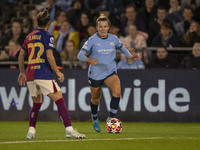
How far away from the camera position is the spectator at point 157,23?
1659 cm

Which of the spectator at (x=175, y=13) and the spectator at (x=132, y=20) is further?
the spectator at (x=132, y=20)

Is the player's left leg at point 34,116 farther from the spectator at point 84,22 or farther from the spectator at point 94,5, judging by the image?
the spectator at point 94,5

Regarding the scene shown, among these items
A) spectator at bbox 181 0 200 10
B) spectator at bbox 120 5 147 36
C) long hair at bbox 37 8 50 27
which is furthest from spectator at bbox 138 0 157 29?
long hair at bbox 37 8 50 27

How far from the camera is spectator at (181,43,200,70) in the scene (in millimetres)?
14817

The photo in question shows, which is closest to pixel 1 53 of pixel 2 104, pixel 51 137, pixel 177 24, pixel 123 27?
pixel 2 104

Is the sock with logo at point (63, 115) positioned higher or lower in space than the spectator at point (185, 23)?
lower

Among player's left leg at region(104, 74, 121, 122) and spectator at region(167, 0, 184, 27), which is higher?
spectator at region(167, 0, 184, 27)

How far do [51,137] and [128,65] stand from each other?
590 centimetres

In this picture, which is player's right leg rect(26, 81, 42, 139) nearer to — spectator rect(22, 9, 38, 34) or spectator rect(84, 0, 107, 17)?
spectator rect(22, 9, 38, 34)

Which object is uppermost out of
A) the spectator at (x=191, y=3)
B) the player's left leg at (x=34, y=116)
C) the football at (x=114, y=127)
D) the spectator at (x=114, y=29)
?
the spectator at (x=191, y=3)

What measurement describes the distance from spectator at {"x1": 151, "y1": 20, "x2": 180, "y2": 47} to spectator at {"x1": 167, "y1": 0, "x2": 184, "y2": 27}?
0.87 metres

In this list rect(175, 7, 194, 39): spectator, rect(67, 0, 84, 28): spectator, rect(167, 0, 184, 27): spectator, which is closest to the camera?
rect(175, 7, 194, 39): spectator

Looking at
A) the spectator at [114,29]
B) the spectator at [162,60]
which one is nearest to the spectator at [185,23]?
the spectator at [162,60]

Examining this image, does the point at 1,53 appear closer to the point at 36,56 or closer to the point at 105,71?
the point at 105,71
